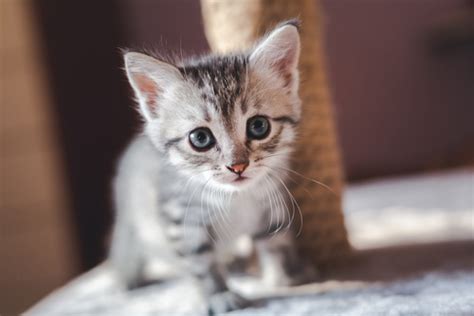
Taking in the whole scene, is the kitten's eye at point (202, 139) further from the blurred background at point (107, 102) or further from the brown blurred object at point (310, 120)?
the blurred background at point (107, 102)

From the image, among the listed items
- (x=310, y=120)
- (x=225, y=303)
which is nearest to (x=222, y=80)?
(x=310, y=120)

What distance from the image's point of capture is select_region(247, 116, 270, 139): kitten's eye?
3.10ft

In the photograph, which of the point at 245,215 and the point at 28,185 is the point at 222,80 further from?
the point at 28,185

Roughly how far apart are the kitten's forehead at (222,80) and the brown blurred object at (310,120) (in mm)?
181

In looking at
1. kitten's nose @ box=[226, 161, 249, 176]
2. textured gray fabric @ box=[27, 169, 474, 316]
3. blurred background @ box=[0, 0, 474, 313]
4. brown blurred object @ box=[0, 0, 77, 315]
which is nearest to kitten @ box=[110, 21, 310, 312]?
kitten's nose @ box=[226, 161, 249, 176]

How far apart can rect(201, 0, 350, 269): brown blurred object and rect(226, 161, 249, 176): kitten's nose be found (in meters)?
0.25

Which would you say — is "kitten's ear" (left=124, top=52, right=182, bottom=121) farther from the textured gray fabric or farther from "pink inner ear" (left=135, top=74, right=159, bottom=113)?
the textured gray fabric

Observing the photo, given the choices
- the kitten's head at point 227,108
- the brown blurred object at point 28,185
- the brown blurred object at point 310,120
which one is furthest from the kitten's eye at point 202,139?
the brown blurred object at point 28,185

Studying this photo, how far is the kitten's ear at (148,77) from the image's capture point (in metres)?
0.94

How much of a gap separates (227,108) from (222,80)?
0.21 ft

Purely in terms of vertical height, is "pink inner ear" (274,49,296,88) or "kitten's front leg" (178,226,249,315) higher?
"pink inner ear" (274,49,296,88)

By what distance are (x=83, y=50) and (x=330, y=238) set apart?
1591mm

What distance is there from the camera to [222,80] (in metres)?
0.95

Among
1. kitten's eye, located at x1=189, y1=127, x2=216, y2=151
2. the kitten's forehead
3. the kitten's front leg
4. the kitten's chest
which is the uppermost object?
the kitten's forehead
